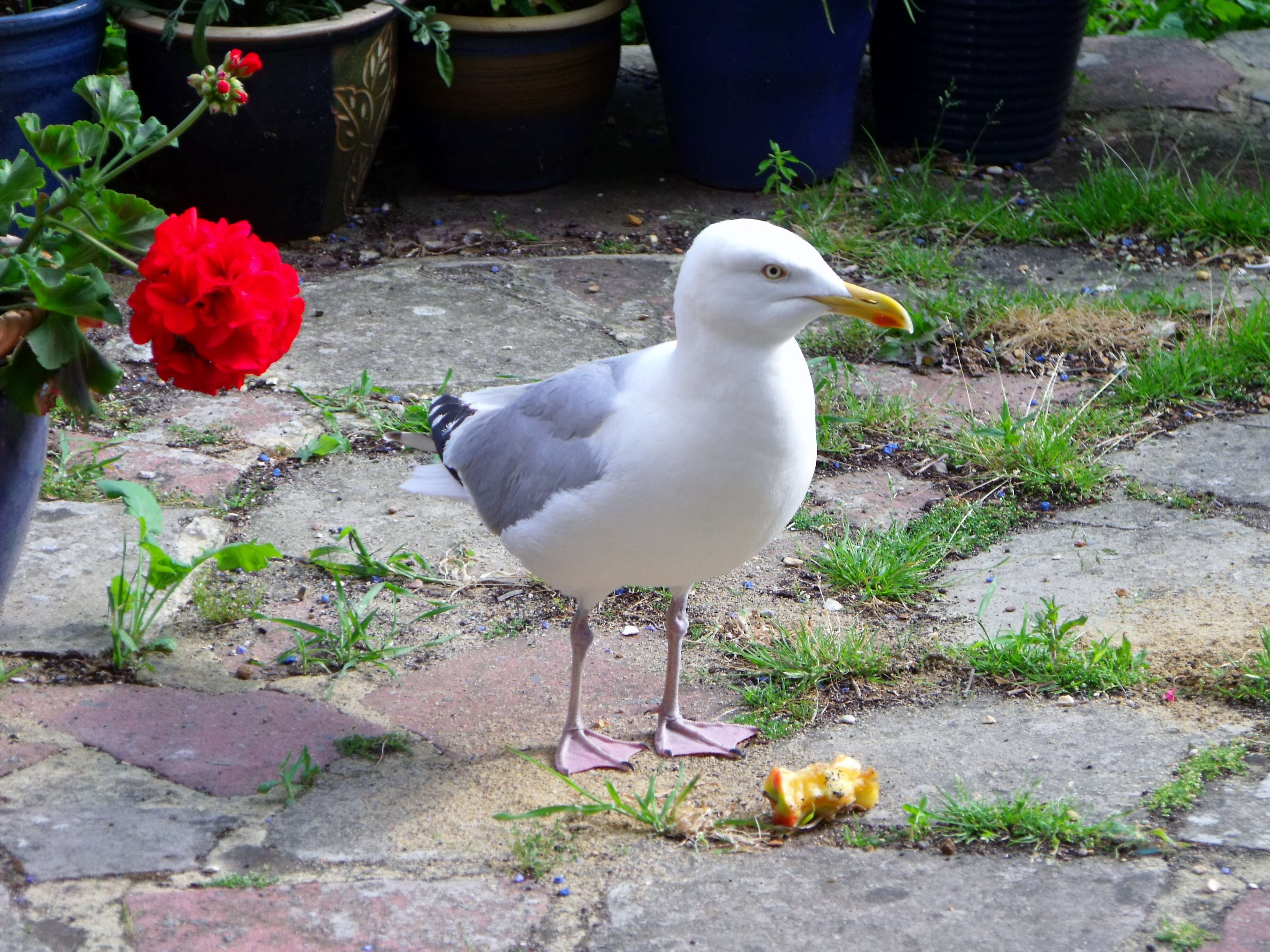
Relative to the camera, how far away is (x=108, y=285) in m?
2.40

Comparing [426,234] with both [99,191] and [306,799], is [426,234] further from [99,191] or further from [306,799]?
[306,799]

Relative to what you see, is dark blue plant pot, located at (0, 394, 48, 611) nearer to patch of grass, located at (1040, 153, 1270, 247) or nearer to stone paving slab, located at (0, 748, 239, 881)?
stone paving slab, located at (0, 748, 239, 881)

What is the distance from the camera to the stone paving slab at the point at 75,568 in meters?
2.87

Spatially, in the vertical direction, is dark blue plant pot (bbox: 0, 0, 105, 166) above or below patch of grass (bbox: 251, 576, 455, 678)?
above

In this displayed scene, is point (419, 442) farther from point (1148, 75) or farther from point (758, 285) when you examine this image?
point (1148, 75)

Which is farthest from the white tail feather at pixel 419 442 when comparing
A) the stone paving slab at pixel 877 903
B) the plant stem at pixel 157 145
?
the stone paving slab at pixel 877 903

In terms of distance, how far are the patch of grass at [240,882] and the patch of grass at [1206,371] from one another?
2793 mm

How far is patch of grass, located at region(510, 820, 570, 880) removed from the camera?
2.30 m

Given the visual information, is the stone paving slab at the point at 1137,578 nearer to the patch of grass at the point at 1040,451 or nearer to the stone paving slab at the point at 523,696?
the patch of grass at the point at 1040,451

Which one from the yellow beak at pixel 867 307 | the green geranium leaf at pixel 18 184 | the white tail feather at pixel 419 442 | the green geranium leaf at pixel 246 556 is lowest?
the green geranium leaf at pixel 246 556

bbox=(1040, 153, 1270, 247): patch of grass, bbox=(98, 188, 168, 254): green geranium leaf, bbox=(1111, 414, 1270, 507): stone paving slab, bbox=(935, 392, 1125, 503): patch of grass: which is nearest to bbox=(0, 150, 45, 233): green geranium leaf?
bbox=(98, 188, 168, 254): green geranium leaf

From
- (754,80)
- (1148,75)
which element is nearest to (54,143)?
(754,80)

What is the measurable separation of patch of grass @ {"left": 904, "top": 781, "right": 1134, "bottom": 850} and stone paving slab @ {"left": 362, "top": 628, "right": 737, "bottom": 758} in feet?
2.05

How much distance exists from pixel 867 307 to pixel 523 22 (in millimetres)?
3123
